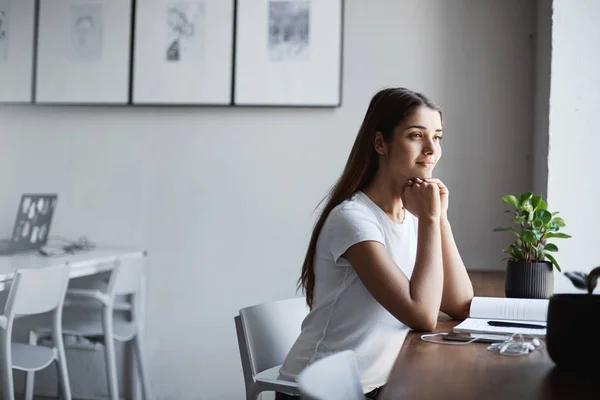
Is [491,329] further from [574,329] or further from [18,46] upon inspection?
[18,46]

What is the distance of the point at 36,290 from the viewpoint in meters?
2.49

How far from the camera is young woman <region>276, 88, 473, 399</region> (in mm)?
1459

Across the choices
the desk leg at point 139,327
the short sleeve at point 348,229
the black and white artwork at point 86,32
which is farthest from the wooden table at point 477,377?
the black and white artwork at point 86,32

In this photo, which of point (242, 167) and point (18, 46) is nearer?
point (242, 167)

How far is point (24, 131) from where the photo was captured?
Answer: 3447 mm

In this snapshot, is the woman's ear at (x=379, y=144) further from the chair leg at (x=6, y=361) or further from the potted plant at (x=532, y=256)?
the chair leg at (x=6, y=361)

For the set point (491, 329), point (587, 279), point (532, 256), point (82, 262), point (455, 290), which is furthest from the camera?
point (82, 262)

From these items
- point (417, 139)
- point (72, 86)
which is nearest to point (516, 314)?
point (417, 139)

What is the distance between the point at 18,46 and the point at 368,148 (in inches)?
93.6

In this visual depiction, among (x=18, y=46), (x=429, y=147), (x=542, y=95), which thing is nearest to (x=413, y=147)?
(x=429, y=147)

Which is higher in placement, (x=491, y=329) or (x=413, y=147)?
(x=413, y=147)

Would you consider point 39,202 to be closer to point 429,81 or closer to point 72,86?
point 72,86

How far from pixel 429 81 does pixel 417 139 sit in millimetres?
1538

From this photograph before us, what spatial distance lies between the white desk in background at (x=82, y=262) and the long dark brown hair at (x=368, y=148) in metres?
1.33
